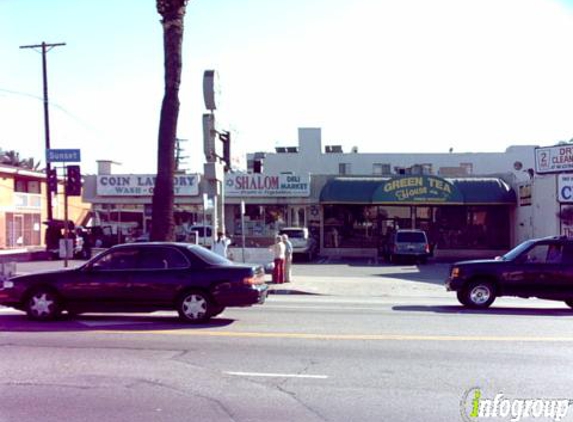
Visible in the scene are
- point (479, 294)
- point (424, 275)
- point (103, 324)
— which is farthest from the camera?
point (424, 275)

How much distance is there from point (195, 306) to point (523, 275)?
7667 mm

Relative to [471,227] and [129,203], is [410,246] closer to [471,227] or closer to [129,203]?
[471,227]

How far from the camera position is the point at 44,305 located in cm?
1288

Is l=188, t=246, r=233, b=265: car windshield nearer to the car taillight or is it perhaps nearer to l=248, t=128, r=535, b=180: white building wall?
the car taillight

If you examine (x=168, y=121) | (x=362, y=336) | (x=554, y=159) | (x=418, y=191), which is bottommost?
(x=362, y=336)

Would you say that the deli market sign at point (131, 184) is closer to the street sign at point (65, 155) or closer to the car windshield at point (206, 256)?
the street sign at point (65, 155)

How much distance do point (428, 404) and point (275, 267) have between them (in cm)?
1507

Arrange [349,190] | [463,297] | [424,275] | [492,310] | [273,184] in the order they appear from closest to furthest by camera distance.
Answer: [492,310] → [463,297] → [424,275] → [349,190] → [273,184]

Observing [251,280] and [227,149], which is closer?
[251,280]

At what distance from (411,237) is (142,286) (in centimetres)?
2304

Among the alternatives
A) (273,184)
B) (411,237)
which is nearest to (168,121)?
(411,237)

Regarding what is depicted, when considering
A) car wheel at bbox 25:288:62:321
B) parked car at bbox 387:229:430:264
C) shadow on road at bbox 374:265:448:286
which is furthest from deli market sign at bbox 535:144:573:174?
car wheel at bbox 25:288:62:321

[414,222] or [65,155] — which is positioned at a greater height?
[65,155]

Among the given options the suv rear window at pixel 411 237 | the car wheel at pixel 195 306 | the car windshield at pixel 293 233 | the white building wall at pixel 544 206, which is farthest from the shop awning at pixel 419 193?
the car wheel at pixel 195 306
